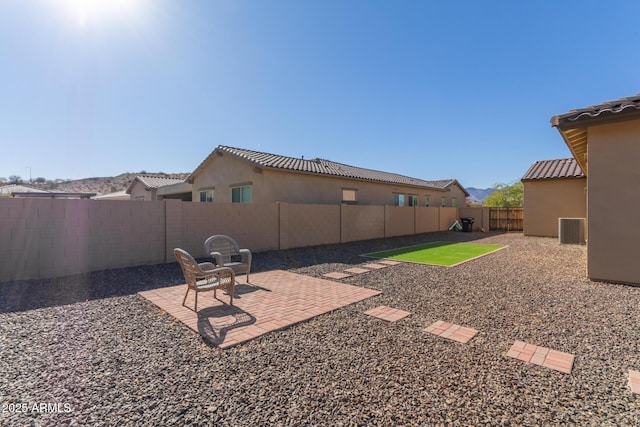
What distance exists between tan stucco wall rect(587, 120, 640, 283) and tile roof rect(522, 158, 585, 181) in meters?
13.0

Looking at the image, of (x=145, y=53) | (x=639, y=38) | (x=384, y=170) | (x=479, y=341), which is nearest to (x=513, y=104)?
(x=639, y=38)

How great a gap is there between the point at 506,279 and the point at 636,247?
2498 millimetres

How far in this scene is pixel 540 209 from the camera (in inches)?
691

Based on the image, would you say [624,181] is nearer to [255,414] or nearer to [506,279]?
[506,279]

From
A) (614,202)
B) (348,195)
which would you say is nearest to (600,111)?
(614,202)

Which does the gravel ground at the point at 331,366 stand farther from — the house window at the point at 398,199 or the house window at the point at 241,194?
the house window at the point at 398,199

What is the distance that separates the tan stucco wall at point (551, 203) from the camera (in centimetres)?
1636

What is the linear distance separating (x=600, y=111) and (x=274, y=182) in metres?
11.4

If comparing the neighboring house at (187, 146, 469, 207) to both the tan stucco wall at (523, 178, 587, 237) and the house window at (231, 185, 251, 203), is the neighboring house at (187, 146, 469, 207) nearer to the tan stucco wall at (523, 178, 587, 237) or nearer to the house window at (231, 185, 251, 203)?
the house window at (231, 185, 251, 203)

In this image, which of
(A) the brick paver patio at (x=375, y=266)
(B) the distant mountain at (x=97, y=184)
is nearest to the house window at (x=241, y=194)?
(A) the brick paver patio at (x=375, y=266)

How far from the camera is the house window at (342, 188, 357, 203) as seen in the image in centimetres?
1752

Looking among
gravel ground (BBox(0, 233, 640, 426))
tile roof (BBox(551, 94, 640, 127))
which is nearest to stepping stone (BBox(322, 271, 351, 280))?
gravel ground (BBox(0, 233, 640, 426))

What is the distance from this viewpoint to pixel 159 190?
23.4 m

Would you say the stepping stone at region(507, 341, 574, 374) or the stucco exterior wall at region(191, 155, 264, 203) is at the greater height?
the stucco exterior wall at region(191, 155, 264, 203)
